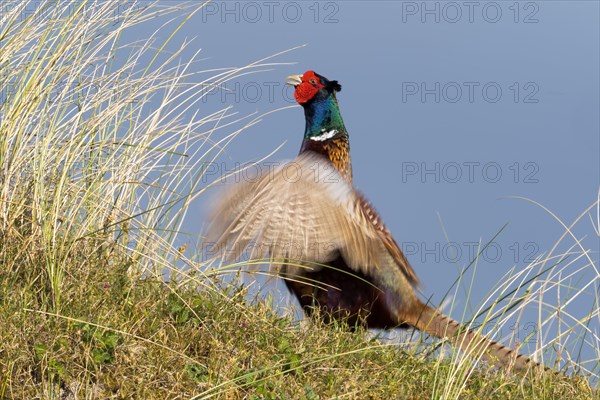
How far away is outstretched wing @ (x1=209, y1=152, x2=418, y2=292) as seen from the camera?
4594 mm

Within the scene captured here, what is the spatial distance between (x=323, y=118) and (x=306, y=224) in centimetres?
145

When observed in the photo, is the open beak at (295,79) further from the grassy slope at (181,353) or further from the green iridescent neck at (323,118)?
the grassy slope at (181,353)

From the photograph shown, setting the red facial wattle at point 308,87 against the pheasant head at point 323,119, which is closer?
the pheasant head at point 323,119

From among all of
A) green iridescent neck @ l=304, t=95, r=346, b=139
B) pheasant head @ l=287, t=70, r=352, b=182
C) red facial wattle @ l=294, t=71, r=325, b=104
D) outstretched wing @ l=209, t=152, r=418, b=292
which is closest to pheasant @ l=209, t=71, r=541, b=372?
outstretched wing @ l=209, t=152, r=418, b=292

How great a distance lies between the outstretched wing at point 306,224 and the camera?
459cm

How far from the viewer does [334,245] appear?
15.7 feet

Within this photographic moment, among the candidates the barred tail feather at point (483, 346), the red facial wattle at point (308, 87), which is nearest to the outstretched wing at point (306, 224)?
the barred tail feather at point (483, 346)

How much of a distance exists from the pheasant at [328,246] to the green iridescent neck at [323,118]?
0.47 m

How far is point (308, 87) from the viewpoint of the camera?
595 centimetres

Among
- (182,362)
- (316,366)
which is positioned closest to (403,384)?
(316,366)

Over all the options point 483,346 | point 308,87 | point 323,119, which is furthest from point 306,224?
point 308,87

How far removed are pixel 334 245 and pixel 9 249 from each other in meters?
1.61

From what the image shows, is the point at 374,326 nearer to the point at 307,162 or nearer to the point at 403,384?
the point at 307,162

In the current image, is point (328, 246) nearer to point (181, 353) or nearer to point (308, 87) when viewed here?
point (181, 353)
